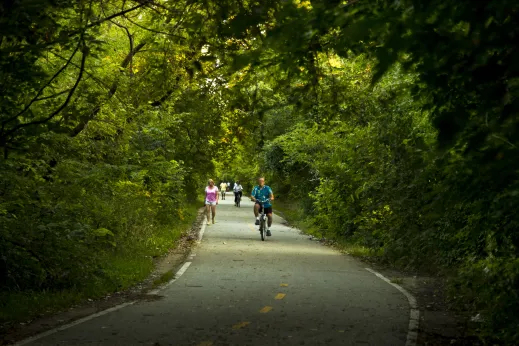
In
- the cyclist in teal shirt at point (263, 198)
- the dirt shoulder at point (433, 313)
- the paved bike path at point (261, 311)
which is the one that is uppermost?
the cyclist in teal shirt at point (263, 198)

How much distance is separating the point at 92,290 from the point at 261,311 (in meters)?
3.15

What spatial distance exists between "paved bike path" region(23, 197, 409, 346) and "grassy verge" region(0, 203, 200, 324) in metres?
0.90

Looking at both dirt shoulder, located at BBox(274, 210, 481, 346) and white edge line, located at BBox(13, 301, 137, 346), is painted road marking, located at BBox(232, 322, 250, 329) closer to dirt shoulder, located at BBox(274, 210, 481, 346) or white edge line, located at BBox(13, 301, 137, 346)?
white edge line, located at BBox(13, 301, 137, 346)

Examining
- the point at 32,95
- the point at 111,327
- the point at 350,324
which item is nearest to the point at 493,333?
→ the point at 350,324

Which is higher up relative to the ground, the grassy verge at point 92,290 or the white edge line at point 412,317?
the grassy verge at point 92,290

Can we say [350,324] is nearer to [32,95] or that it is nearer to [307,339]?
[307,339]

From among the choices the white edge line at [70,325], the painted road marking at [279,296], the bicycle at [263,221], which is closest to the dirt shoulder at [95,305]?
the white edge line at [70,325]

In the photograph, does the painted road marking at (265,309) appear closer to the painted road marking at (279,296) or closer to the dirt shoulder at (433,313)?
the painted road marking at (279,296)

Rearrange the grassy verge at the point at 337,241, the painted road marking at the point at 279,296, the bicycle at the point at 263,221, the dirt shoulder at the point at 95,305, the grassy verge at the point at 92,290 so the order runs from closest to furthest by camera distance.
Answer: the dirt shoulder at the point at 95,305, the grassy verge at the point at 92,290, the painted road marking at the point at 279,296, the grassy verge at the point at 337,241, the bicycle at the point at 263,221

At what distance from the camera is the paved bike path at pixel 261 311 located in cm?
847

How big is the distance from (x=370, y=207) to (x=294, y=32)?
14.8 meters

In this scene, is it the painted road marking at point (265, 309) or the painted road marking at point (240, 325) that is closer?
the painted road marking at point (240, 325)

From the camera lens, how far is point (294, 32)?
4.71 meters

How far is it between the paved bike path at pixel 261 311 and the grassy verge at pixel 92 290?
2.95 ft
